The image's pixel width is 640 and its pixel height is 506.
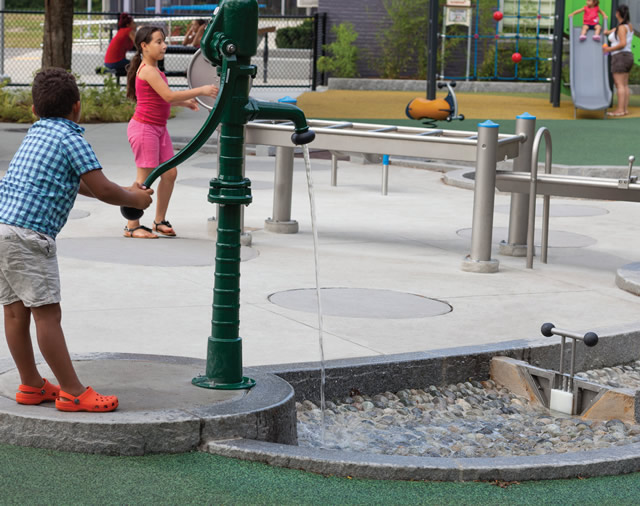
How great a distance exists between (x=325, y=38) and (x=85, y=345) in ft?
81.8

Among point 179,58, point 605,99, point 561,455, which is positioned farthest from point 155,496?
Answer: point 179,58

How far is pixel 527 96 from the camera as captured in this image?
28.5 metres

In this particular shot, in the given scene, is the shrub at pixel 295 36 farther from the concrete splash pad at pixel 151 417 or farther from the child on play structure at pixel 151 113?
the concrete splash pad at pixel 151 417

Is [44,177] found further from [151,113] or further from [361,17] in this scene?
[361,17]

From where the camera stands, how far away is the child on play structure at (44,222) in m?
4.35

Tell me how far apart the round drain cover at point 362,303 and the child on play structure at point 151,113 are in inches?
87.4

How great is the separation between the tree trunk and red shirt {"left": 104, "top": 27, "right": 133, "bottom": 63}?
9.04 feet

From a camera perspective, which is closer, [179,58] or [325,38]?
[325,38]

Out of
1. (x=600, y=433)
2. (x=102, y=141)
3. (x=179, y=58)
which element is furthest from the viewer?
(x=179, y=58)

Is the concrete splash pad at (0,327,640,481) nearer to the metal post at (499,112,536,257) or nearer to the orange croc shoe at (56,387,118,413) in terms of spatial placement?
the orange croc shoe at (56,387,118,413)

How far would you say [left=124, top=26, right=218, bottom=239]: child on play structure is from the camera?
9.27 m

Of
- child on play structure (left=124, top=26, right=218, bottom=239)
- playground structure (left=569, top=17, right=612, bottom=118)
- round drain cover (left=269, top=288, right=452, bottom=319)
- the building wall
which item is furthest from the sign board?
round drain cover (left=269, top=288, right=452, bottom=319)

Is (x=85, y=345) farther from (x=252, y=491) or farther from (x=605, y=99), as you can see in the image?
(x=605, y=99)

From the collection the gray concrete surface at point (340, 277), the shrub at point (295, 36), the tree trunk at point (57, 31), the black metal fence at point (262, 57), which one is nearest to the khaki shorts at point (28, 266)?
the gray concrete surface at point (340, 277)
